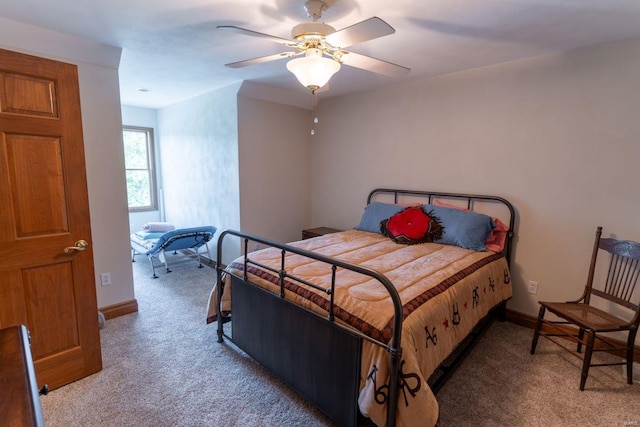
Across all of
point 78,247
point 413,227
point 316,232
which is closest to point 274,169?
point 316,232

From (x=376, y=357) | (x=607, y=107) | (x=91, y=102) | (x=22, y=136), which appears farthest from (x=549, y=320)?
(x=91, y=102)

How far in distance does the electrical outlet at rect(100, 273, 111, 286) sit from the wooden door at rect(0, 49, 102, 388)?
895 mm

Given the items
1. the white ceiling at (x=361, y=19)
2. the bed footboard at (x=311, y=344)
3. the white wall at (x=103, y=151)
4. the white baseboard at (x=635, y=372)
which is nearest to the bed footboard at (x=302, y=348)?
the bed footboard at (x=311, y=344)

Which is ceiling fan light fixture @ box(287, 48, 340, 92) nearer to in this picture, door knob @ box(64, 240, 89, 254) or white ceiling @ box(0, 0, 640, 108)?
white ceiling @ box(0, 0, 640, 108)

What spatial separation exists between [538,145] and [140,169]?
18.6 feet

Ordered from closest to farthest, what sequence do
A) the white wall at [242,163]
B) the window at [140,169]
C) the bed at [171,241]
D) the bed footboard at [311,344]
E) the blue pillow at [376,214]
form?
the bed footboard at [311,344]
the blue pillow at [376,214]
the bed at [171,241]
the white wall at [242,163]
the window at [140,169]

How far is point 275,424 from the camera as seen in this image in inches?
68.9

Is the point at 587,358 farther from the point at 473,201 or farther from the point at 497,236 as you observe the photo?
the point at 473,201

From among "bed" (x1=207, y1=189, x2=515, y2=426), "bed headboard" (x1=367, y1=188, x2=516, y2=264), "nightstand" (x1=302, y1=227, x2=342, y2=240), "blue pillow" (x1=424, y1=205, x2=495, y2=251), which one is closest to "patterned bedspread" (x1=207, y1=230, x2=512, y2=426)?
"bed" (x1=207, y1=189, x2=515, y2=426)

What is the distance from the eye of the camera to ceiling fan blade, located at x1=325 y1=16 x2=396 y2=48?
1451 mm

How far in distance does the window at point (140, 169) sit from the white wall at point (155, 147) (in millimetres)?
69

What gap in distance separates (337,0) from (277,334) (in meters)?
2.02

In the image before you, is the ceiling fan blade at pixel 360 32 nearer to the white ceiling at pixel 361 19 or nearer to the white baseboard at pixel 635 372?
the white ceiling at pixel 361 19

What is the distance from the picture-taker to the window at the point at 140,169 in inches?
208
